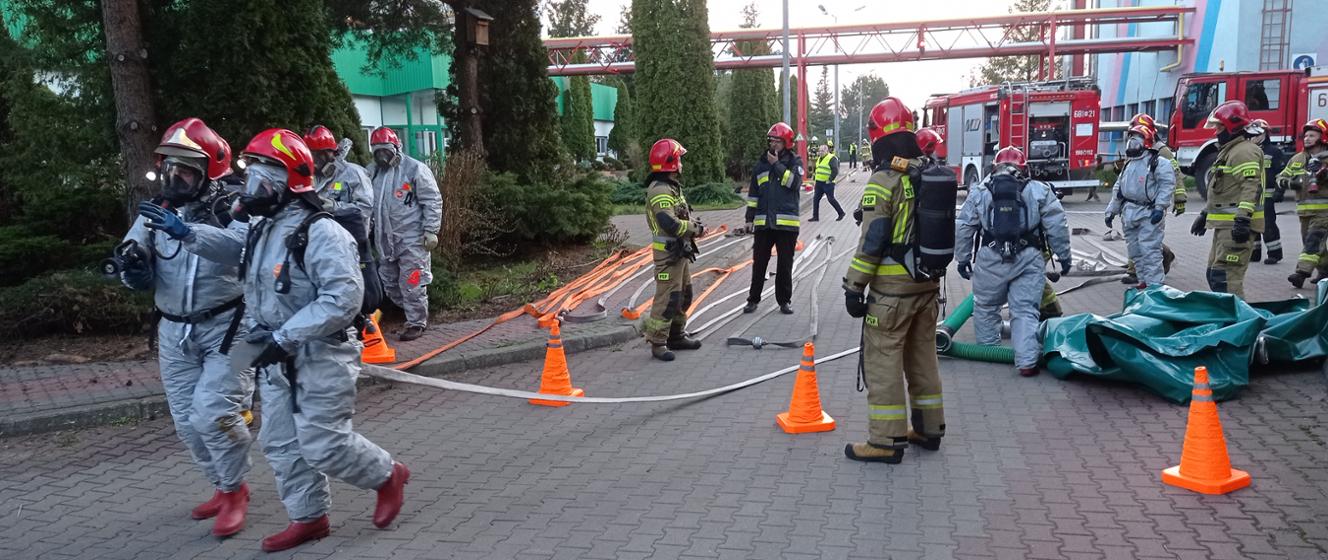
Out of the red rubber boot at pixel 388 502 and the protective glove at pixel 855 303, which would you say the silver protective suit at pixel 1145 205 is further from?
the red rubber boot at pixel 388 502

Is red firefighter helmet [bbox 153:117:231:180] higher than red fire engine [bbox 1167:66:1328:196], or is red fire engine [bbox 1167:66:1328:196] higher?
red fire engine [bbox 1167:66:1328:196]

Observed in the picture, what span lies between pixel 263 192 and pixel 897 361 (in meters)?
3.48

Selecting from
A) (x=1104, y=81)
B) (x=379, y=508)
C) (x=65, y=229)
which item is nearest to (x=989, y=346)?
(x=379, y=508)

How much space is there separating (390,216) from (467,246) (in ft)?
9.96

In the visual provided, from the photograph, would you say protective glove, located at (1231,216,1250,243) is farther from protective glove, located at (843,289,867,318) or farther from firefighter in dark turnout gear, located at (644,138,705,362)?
protective glove, located at (843,289,867,318)

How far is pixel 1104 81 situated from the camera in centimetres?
3919

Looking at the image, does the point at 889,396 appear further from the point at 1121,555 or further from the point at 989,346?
the point at 989,346

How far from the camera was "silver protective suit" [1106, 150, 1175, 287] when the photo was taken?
9.54m

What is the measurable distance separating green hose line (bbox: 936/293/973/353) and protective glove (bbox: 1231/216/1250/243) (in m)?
3.04

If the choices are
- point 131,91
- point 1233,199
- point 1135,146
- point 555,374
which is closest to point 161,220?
point 555,374

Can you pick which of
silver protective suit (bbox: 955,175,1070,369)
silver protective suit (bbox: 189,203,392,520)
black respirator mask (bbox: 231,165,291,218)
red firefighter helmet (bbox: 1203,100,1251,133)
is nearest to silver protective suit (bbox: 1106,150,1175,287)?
red firefighter helmet (bbox: 1203,100,1251,133)

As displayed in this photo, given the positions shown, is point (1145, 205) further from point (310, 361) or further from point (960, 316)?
point (310, 361)

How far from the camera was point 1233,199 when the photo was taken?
366 inches

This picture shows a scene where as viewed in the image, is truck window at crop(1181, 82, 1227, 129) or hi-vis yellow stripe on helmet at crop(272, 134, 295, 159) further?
truck window at crop(1181, 82, 1227, 129)
